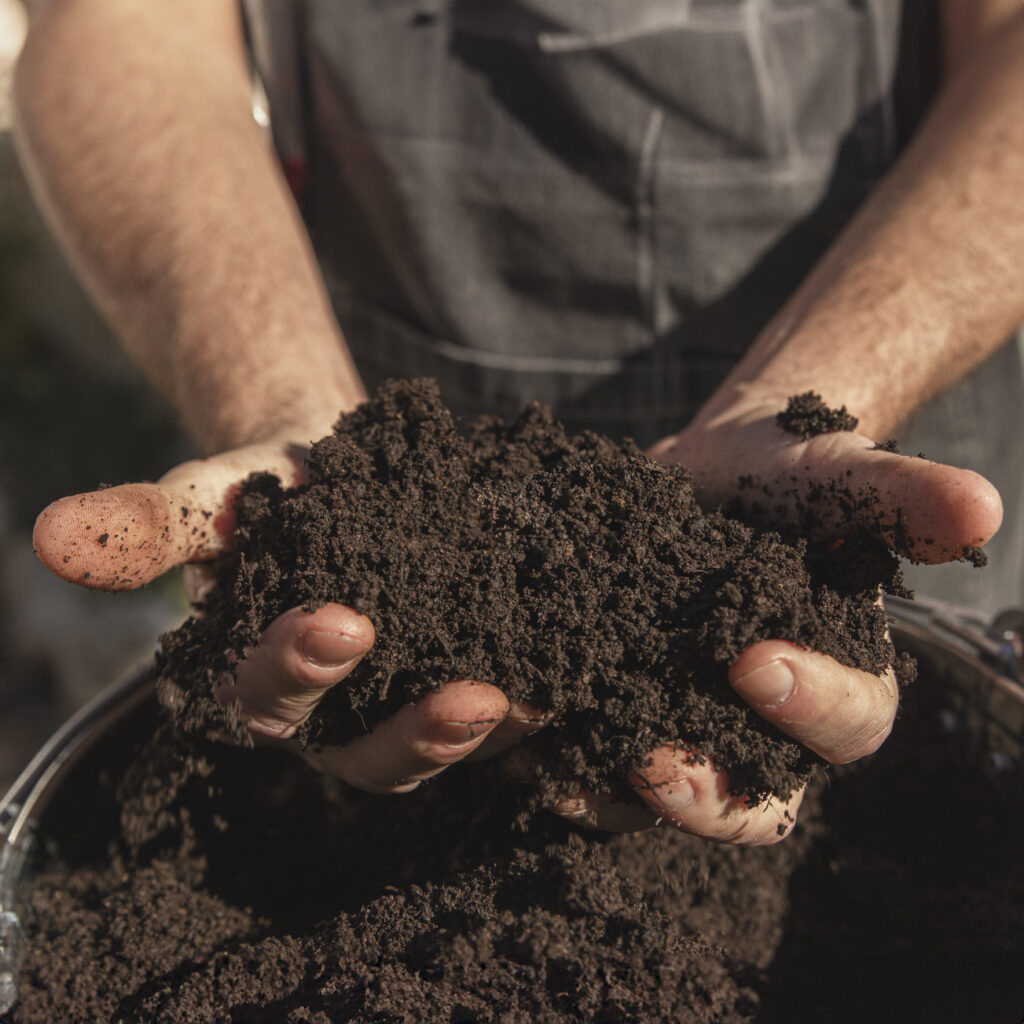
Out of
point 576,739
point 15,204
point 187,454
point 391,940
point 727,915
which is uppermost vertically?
point 576,739

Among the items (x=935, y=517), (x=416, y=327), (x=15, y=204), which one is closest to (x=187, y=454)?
Answer: (x=15, y=204)

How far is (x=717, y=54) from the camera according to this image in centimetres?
170

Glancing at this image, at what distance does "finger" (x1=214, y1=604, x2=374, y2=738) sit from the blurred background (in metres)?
2.69

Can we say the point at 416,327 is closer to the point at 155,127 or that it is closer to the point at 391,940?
the point at 155,127

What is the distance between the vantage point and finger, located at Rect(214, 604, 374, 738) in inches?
35.8

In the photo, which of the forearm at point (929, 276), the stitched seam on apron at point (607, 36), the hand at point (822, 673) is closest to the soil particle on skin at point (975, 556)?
the hand at point (822, 673)

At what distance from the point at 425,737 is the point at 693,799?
0.33 meters

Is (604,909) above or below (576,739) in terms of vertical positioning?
below

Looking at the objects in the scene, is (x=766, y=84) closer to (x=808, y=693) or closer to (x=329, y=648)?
(x=808, y=693)

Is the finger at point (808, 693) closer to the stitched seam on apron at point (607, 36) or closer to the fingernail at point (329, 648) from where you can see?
the fingernail at point (329, 648)

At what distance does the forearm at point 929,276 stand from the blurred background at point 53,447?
2881mm

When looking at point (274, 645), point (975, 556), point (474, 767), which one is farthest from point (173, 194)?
point (975, 556)

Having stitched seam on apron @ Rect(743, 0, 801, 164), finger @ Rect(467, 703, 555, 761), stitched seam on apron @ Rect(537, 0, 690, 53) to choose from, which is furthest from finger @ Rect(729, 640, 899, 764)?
stitched seam on apron @ Rect(537, 0, 690, 53)

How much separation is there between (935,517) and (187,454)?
3.54m
